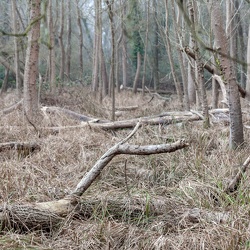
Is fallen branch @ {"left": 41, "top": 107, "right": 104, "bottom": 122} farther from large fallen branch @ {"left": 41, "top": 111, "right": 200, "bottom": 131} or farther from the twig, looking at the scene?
the twig

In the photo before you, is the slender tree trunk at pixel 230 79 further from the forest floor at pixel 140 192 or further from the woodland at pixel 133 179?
the forest floor at pixel 140 192

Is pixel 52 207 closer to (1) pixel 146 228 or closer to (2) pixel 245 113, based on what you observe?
(1) pixel 146 228

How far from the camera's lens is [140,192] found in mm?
2836

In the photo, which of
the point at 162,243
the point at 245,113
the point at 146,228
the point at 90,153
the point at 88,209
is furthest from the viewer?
the point at 245,113

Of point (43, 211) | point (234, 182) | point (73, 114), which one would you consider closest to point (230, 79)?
point (234, 182)

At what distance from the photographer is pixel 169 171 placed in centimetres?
337

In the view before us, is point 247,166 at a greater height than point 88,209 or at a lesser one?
greater

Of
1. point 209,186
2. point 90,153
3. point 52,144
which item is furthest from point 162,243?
point 52,144

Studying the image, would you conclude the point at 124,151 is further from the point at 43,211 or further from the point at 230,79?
the point at 230,79

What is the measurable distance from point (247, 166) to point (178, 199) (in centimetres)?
75

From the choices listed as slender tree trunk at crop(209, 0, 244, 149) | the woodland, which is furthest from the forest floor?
slender tree trunk at crop(209, 0, 244, 149)

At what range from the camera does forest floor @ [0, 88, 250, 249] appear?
6.98 feet

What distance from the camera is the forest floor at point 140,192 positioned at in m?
2.13

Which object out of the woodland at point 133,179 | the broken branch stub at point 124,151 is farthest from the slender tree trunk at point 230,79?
the broken branch stub at point 124,151
